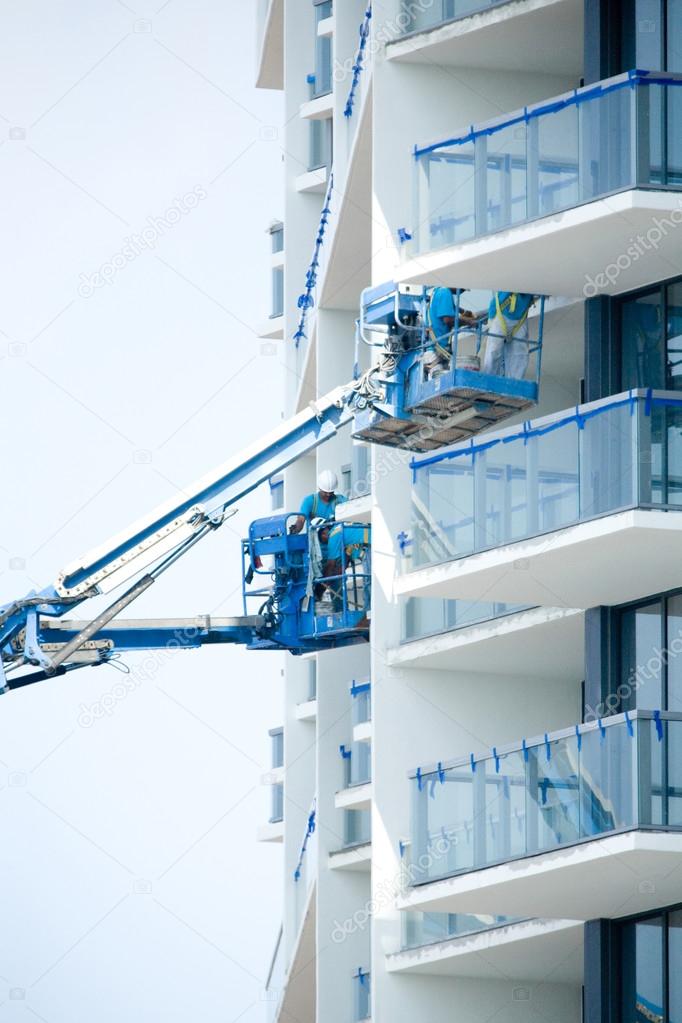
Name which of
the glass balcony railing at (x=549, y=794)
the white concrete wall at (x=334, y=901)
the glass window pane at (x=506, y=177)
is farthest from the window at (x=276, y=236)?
the glass balcony railing at (x=549, y=794)

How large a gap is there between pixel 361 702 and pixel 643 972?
10630mm

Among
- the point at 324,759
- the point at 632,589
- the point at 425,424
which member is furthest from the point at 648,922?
the point at 324,759

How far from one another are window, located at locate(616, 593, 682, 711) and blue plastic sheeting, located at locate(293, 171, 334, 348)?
13.7 meters

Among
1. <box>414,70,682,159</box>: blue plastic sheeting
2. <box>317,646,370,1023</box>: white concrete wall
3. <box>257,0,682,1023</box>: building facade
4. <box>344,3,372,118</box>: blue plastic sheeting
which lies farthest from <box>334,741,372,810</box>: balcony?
<box>414,70,682,159</box>: blue plastic sheeting

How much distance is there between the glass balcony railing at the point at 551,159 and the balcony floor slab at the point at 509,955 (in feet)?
28.0

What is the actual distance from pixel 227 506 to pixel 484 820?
232 inches

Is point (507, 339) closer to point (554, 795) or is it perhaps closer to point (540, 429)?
point (540, 429)

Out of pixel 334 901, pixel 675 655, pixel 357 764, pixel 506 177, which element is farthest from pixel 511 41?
pixel 334 901

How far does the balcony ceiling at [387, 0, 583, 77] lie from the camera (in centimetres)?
3152

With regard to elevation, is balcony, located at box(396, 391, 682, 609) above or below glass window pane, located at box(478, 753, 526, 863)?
above

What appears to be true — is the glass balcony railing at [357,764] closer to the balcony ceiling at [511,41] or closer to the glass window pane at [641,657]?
the glass window pane at [641,657]

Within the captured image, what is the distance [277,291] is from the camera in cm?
5184

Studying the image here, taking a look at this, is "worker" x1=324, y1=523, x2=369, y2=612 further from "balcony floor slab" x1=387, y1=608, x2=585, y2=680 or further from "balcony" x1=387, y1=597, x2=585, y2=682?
"balcony floor slab" x1=387, y1=608, x2=585, y2=680

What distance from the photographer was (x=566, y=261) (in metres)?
28.8
